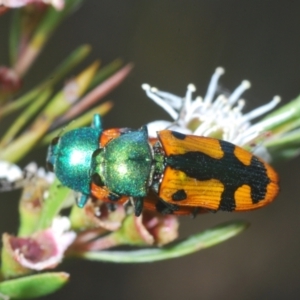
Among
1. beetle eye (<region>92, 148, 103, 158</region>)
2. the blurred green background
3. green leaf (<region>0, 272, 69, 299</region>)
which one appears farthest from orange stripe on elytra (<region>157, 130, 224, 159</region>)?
the blurred green background

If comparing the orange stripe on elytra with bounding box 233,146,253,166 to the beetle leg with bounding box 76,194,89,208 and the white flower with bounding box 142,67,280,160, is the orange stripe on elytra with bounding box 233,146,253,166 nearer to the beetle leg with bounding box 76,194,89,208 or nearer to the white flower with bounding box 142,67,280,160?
the white flower with bounding box 142,67,280,160

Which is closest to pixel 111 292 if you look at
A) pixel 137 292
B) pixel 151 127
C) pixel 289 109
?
pixel 137 292

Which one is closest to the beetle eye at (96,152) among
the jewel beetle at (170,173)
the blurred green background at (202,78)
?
the jewel beetle at (170,173)

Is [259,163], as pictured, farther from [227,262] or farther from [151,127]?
[227,262]

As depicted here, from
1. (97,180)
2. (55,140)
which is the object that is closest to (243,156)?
(97,180)

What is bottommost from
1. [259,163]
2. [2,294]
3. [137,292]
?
[137,292]
